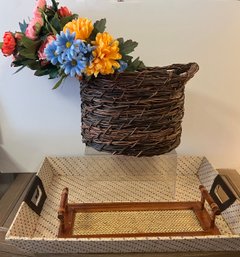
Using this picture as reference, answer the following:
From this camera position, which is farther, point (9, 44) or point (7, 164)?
point (7, 164)

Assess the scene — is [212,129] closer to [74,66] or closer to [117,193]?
[117,193]

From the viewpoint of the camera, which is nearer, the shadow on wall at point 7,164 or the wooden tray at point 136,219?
the wooden tray at point 136,219

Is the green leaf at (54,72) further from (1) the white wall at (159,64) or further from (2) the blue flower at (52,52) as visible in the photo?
(1) the white wall at (159,64)

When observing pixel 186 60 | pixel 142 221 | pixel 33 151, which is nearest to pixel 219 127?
pixel 186 60

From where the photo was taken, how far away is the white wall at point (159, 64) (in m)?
0.96

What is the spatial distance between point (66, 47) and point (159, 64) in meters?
0.42

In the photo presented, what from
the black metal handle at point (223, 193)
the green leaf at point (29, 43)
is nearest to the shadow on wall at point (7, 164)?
the green leaf at point (29, 43)

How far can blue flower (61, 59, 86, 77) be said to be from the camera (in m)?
0.68

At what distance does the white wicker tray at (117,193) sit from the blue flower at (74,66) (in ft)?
1.23

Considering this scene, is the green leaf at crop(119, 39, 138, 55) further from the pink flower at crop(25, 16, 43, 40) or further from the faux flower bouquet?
the pink flower at crop(25, 16, 43, 40)

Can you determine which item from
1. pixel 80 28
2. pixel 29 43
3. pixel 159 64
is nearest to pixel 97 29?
pixel 80 28

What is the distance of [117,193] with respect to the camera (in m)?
0.95

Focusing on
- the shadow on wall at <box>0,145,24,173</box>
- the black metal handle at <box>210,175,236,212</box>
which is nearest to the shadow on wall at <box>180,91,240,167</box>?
the black metal handle at <box>210,175,236,212</box>

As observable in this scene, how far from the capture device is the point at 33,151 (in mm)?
1091
